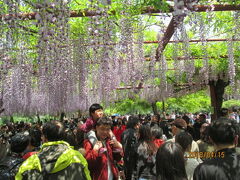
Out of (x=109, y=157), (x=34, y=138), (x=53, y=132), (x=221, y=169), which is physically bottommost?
(x=109, y=157)

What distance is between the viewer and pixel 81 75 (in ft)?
22.0

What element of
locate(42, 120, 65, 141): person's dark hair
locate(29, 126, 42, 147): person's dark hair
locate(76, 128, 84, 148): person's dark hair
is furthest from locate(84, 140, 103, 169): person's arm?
locate(29, 126, 42, 147): person's dark hair

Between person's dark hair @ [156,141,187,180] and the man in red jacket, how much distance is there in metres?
0.83

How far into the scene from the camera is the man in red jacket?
2.56m

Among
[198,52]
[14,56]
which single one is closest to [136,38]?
[198,52]

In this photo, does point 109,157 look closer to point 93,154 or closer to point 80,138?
point 93,154

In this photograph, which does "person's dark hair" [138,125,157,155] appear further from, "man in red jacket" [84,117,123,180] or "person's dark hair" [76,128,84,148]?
"person's dark hair" [76,128,84,148]

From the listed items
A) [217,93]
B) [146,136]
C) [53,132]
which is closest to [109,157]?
[146,136]

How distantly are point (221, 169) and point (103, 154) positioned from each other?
1.35 metres

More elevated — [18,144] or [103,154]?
[18,144]

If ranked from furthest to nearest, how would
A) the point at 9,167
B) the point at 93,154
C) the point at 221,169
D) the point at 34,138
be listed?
the point at 34,138
the point at 93,154
the point at 9,167
the point at 221,169

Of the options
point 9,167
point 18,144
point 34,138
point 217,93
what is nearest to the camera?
point 9,167

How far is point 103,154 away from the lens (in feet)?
8.69

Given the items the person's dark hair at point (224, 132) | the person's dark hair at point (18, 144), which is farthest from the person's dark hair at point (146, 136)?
the person's dark hair at point (18, 144)
